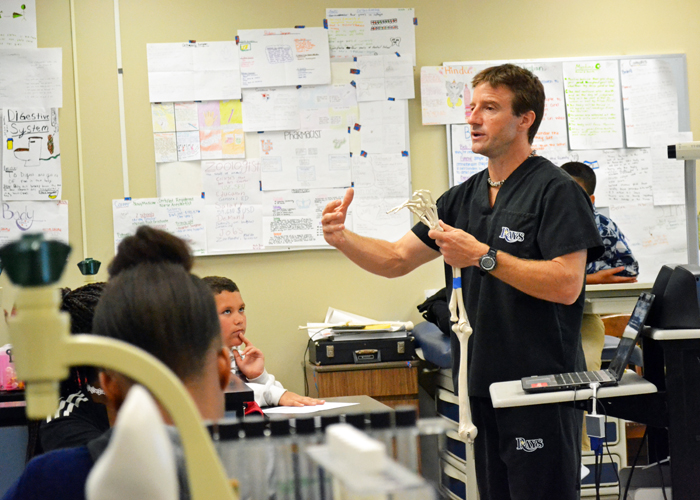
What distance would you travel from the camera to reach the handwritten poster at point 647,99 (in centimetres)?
421

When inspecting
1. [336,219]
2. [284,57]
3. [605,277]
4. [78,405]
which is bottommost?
[78,405]

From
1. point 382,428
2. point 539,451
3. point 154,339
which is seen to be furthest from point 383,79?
point 382,428

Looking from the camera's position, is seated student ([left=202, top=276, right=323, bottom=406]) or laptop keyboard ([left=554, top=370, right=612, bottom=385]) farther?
seated student ([left=202, top=276, right=323, bottom=406])

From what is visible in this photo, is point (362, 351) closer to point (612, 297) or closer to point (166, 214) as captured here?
point (166, 214)

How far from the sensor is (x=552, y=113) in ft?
13.7

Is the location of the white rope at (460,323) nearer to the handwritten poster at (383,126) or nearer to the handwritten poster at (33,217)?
the handwritten poster at (383,126)

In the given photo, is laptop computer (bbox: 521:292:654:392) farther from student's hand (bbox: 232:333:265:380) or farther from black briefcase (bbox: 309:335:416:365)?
black briefcase (bbox: 309:335:416:365)

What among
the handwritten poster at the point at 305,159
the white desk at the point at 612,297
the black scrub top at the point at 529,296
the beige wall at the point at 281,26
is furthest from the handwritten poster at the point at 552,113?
the black scrub top at the point at 529,296

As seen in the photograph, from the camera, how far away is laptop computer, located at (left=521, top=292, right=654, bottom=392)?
5.95 feet

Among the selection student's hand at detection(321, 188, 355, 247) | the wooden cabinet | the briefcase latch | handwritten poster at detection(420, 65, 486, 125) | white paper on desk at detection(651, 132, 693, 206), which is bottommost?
the wooden cabinet

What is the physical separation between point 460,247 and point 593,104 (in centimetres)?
262

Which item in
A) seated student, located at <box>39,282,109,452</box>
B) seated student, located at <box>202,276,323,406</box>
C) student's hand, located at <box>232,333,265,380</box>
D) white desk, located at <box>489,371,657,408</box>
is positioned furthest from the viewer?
student's hand, located at <box>232,333,265,380</box>

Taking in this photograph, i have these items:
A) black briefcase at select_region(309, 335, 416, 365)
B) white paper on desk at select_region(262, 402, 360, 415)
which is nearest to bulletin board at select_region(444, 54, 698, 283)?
black briefcase at select_region(309, 335, 416, 365)

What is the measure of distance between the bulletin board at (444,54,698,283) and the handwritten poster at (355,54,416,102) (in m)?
0.29
